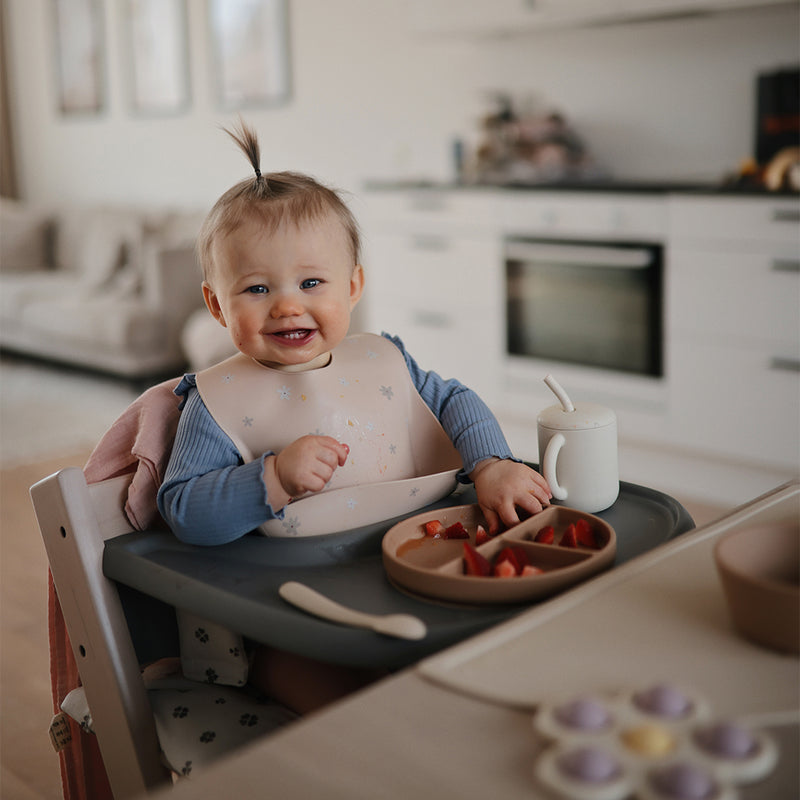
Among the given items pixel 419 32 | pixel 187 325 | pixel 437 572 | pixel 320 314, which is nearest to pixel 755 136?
pixel 419 32

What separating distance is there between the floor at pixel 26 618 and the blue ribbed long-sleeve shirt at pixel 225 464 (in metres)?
0.96

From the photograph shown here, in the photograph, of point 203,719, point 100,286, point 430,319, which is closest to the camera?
point 203,719

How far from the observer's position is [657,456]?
3650 millimetres

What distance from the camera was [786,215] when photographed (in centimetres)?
312

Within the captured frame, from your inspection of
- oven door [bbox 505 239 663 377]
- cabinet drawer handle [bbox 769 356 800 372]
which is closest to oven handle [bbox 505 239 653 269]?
oven door [bbox 505 239 663 377]

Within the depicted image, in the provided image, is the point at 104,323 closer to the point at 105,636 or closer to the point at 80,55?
the point at 80,55

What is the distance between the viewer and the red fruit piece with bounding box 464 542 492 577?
906 millimetres

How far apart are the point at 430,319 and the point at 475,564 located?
340cm

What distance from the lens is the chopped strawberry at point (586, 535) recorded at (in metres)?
0.99

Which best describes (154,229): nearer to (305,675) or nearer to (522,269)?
(522,269)

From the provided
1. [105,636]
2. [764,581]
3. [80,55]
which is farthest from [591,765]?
[80,55]

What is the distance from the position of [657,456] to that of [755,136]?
3.86 feet

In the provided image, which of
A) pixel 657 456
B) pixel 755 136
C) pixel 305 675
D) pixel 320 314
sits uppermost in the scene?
pixel 755 136

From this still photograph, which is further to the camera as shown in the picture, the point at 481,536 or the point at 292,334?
the point at 292,334
